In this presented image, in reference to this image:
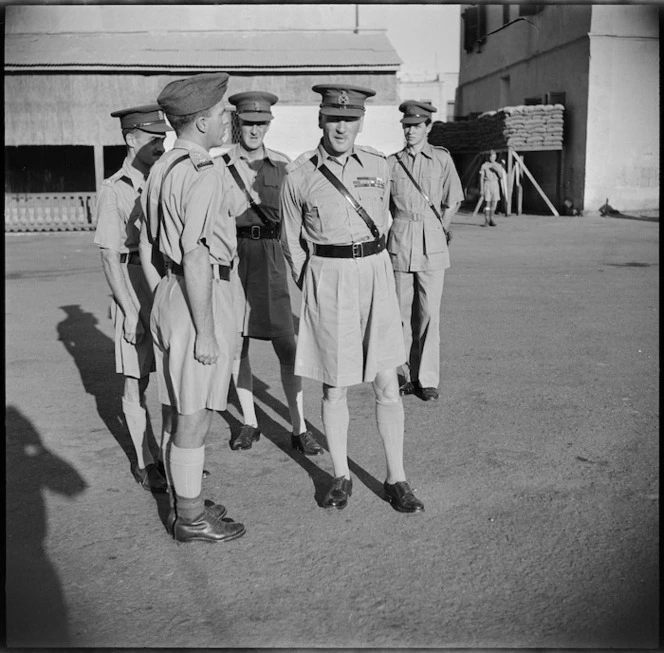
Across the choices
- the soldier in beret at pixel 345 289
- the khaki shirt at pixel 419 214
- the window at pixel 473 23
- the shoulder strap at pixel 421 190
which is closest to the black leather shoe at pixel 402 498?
the soldier in beret at pixel 345 289

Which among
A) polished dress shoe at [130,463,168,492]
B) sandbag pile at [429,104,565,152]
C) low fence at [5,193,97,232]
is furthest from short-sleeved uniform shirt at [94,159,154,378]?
sandbag pile at [429,104,565,152]

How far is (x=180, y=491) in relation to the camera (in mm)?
3879

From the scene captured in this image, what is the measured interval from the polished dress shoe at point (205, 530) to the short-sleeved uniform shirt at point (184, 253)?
0.55m

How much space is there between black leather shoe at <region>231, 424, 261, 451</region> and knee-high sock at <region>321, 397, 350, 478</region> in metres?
1.01

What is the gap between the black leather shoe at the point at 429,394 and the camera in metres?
6.26

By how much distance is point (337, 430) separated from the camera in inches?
173

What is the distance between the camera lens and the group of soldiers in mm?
3674

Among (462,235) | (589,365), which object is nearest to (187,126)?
(589,365)

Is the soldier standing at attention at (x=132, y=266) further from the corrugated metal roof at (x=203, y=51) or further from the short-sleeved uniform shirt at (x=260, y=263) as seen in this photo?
the corrugated metal roof at (x=203, y=51)

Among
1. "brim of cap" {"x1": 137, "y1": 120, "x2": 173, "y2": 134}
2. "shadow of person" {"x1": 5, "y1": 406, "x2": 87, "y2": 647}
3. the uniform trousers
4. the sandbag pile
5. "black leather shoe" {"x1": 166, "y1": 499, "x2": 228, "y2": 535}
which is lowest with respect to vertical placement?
"shadow of person" {"x1": 5, "y1": 406, "x2": 87, "y2": 647}

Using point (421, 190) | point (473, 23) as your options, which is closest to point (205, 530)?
point (421, 190)

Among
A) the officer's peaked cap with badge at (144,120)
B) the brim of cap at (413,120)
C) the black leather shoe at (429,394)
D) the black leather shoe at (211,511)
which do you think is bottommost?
the black leather shoe at (211,511)

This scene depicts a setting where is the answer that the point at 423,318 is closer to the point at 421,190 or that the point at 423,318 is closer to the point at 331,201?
the point at 421,190

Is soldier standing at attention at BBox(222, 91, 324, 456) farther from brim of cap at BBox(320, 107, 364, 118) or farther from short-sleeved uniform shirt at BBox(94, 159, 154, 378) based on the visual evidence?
→ brim of cap at BBox(320, 107, 364, 118)
